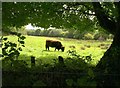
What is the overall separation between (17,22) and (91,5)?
3882 millimetres

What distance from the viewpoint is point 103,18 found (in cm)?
1190

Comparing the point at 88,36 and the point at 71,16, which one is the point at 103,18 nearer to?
the point at 71,16

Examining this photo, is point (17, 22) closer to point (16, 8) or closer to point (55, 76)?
point (16, 8)

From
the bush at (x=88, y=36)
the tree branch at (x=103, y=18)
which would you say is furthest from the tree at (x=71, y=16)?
the bush at (x=88, y=36)

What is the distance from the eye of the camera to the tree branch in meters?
11.4

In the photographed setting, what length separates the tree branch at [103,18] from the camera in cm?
1135

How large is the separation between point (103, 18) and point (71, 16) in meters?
1.61

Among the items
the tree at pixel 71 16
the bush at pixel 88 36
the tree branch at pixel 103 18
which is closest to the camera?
the tree at pixel 71 16

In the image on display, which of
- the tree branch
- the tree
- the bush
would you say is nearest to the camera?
the tree

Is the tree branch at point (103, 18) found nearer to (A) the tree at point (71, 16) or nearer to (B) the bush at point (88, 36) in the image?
(A) the tree at point (71, 16)

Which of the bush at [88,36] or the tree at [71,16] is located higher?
the tree at [71,16]

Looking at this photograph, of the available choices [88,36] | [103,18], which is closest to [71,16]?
[103,18]

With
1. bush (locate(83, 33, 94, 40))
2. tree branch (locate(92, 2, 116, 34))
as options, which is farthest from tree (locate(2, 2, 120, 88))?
bush (locate(83, 33, 94, 40))

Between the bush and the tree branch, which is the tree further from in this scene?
the bush
